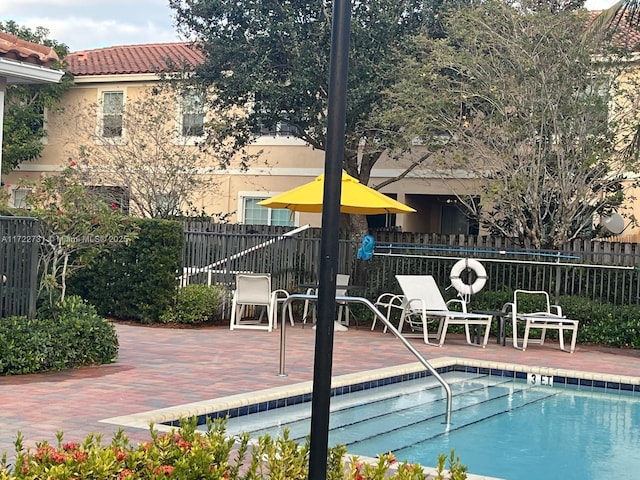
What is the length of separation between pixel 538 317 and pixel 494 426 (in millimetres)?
5058

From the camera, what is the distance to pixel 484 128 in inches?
634

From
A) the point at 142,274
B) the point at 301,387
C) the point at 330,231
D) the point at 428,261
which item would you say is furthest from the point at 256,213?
the point at 330,231

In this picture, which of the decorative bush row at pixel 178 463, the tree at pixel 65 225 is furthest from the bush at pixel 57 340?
the decorative bush row at pixel 178 463

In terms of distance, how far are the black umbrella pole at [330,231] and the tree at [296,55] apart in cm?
1392

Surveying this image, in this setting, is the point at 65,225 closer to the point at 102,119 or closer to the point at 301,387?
the point at 301,387

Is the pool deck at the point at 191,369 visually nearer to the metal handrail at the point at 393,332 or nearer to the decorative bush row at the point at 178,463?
the metal handrail at the point at 393,332

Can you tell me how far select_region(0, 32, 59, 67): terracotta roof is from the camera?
36.0 feet

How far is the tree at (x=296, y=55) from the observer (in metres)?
18.4

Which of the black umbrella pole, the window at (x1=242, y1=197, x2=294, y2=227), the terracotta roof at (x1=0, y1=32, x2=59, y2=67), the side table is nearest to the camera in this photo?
the black umbrella pole

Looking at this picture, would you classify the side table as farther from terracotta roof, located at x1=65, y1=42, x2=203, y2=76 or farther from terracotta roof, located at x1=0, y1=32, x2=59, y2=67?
terracotta roof, located at x1=65, y1=42, x2=203, y2=76

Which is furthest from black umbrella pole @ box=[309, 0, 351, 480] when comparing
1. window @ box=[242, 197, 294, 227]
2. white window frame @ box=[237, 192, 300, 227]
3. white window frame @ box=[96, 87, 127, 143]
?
window @ box=[242, 197, 294, 227]

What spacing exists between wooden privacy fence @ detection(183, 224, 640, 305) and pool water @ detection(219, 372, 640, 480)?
4.49m

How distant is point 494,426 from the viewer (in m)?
9.30

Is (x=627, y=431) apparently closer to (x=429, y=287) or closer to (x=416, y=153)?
(x=429, y=287)
